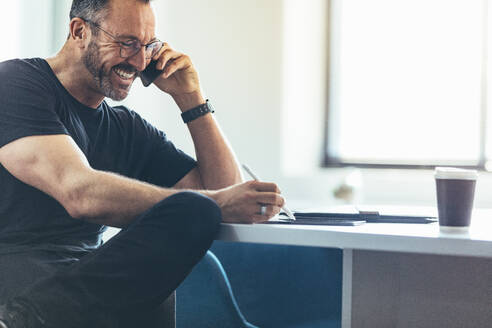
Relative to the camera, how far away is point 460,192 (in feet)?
3.33

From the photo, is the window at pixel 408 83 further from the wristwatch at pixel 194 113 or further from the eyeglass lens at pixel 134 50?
the eyeglass lens at pixel 134 50

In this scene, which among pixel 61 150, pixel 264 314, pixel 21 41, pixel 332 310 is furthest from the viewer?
pixel 21 41

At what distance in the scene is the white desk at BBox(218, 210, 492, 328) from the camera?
91 cm

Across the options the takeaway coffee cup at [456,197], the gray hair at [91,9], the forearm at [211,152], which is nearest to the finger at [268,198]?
the takeaway coffee cup at [456,197]

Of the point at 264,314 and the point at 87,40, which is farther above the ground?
the point at 87,40

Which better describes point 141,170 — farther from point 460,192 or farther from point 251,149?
point 251,149

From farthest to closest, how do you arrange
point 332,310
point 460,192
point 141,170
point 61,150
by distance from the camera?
point 141,170, point 332,310, point 61,150, point 460,192

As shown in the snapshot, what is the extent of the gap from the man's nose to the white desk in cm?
73

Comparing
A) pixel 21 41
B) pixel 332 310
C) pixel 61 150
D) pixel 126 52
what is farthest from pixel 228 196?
pixel 21 41

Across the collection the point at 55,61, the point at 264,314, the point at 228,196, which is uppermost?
the point at 55,61

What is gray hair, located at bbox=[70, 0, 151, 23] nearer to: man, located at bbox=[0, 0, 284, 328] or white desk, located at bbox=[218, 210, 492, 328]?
man, located at bbox=[0, 0, 284, 328]

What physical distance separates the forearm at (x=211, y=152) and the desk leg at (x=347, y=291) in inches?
31.1

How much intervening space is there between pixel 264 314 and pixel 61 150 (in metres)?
0.66

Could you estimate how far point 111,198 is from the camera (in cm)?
114
